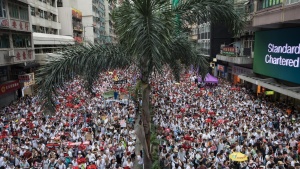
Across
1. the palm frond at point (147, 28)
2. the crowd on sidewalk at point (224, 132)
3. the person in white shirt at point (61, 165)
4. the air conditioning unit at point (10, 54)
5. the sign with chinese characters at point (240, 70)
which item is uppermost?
the palm frond at point (147, 28)

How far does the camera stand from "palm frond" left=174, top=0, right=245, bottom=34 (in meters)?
7.98

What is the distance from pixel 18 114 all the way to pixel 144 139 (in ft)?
51.2

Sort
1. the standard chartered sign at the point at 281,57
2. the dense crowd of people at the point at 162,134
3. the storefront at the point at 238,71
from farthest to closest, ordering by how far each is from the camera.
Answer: the storefront at the point at 238,71 → the standard chartered sign at the point at 281,57 → the dense crowd of people at the point at 162,134

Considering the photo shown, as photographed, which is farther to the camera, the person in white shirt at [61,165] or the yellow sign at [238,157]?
the person in white shirt at [61,165]

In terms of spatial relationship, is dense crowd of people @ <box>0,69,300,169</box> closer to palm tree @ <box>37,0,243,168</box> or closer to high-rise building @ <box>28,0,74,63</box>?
palm tree @ <box>37,0,243,168</box>

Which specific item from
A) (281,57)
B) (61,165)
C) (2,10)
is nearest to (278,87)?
(281,57)

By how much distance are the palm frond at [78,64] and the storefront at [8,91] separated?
1752 centimetres

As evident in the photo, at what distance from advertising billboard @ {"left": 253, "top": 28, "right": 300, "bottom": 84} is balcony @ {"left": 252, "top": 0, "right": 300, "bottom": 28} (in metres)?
1.04

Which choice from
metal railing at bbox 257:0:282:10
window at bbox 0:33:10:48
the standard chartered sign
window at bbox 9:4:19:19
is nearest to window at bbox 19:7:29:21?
window at bbox 9:4:19:19

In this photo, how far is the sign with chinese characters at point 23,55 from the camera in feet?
77.4

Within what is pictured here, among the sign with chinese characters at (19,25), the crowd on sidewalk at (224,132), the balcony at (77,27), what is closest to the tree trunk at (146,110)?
the crowd on sidewalk at (224,132)

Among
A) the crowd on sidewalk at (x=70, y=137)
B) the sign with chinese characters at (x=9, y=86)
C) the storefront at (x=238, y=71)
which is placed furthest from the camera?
the storefront at (x=238, y=71)

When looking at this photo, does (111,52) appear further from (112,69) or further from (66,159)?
(66,159)

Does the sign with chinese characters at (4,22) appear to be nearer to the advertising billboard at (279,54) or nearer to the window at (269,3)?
the window at (269,3)
